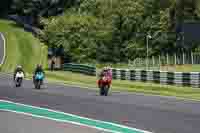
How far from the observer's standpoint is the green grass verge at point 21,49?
7144 cm

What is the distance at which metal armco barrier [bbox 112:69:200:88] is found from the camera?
36000mm

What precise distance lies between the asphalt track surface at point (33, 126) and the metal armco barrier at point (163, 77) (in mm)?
19005

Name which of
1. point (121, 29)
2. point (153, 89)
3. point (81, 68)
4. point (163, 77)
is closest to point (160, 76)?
point (163, 77)

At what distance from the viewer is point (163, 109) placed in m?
22.1

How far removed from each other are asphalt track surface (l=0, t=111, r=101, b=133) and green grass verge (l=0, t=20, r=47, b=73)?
153ft

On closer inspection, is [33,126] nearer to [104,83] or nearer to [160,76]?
[104,83]

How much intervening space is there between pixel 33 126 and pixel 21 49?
6913 cm

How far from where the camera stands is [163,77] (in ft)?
130

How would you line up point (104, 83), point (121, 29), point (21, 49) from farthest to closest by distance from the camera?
point (21, 49)
point (121, 29)
point (104, 83)

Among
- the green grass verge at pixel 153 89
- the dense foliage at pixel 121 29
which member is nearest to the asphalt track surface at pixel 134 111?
the green grass verge at pixel 153 89

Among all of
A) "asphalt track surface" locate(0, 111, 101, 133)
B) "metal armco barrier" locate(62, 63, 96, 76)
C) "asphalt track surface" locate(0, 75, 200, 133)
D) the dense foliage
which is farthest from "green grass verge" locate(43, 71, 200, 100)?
the dense foliage

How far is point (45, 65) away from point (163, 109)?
49586mm

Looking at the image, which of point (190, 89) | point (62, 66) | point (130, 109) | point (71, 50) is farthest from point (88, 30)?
point (130, 109)

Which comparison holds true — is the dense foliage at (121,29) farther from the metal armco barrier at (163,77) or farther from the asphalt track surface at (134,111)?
the asphalt track surface at (134,111)
